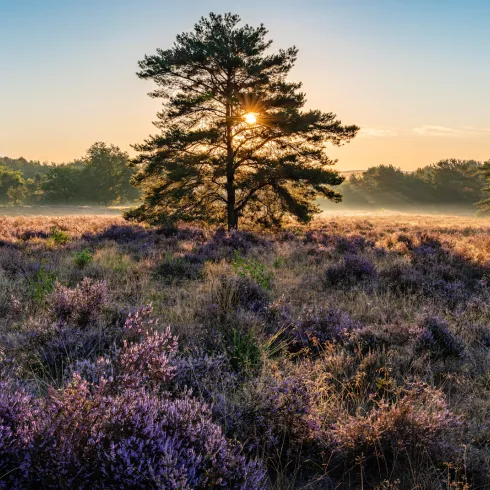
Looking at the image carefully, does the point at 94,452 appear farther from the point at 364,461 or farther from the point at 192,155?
the point at 192,155

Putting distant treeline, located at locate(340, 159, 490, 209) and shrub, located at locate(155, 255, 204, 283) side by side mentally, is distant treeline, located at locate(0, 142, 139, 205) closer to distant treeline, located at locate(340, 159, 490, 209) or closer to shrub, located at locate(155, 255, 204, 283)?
distant treeline, located at locate(340, 159, 490, 209)

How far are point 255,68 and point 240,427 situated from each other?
17.4 meters

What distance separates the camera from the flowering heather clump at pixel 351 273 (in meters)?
6.99

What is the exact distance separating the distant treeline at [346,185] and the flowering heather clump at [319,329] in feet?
210

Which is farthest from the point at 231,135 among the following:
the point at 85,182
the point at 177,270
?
the point at 85,182

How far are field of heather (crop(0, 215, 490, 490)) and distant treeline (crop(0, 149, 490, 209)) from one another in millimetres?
63977

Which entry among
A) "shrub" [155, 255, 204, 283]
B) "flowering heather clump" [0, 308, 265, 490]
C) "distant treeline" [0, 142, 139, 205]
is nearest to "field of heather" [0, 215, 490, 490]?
"flowering heather clump" [0, 308, 265, 490]

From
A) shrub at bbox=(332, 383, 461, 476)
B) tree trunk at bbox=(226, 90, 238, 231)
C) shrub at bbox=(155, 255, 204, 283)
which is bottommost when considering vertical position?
shrub at bbox=(332, 383, 461, 476)

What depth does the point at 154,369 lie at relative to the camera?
2578mm

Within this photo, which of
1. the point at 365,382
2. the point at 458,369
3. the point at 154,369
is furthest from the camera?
the point at 458,369

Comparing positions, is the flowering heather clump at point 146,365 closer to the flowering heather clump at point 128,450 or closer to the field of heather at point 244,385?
the field of heather at point 244,385

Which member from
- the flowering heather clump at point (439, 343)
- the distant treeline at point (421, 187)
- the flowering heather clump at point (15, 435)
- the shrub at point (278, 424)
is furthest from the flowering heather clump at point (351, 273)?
the distant treeline at point (421, 187)

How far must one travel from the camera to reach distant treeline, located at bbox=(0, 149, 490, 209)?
7250 cm

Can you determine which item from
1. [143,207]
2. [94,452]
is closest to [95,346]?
[94,452]
